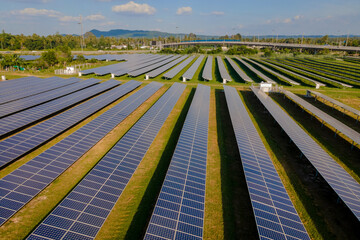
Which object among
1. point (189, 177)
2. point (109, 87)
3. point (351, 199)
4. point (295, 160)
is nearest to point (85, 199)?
point (189, 177)

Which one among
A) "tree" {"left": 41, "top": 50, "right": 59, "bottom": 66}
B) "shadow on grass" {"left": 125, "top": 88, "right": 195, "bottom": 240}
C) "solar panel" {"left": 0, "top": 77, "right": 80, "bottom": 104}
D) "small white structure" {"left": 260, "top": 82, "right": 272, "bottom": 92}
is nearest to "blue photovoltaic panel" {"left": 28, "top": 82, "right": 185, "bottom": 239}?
"shadow on grass" {"left": 125, "top": 88, "right": 195, "bottom": 240}

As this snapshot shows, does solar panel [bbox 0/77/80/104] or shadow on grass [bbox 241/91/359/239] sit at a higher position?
solar panel [bbox 0/77/80/104]

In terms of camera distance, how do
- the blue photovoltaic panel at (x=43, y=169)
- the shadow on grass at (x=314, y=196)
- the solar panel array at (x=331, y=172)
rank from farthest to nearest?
the solar panel array at (x=331, y=172) < the shadow on grass at (x=314, y=196) < the blue photovoltaic panel at (x=43, y=169)

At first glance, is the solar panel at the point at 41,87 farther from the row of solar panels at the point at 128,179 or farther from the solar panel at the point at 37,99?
the row of solar panels at the point at 128,179

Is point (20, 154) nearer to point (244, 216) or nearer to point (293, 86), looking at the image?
point (244, 216)

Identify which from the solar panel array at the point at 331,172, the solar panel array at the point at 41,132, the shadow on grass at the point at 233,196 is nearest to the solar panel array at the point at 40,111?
the solar panel array at the point at 41,132

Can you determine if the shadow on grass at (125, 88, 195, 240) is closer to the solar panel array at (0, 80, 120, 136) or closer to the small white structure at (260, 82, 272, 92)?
the solar panel array at (0, 80, 120, 136)
